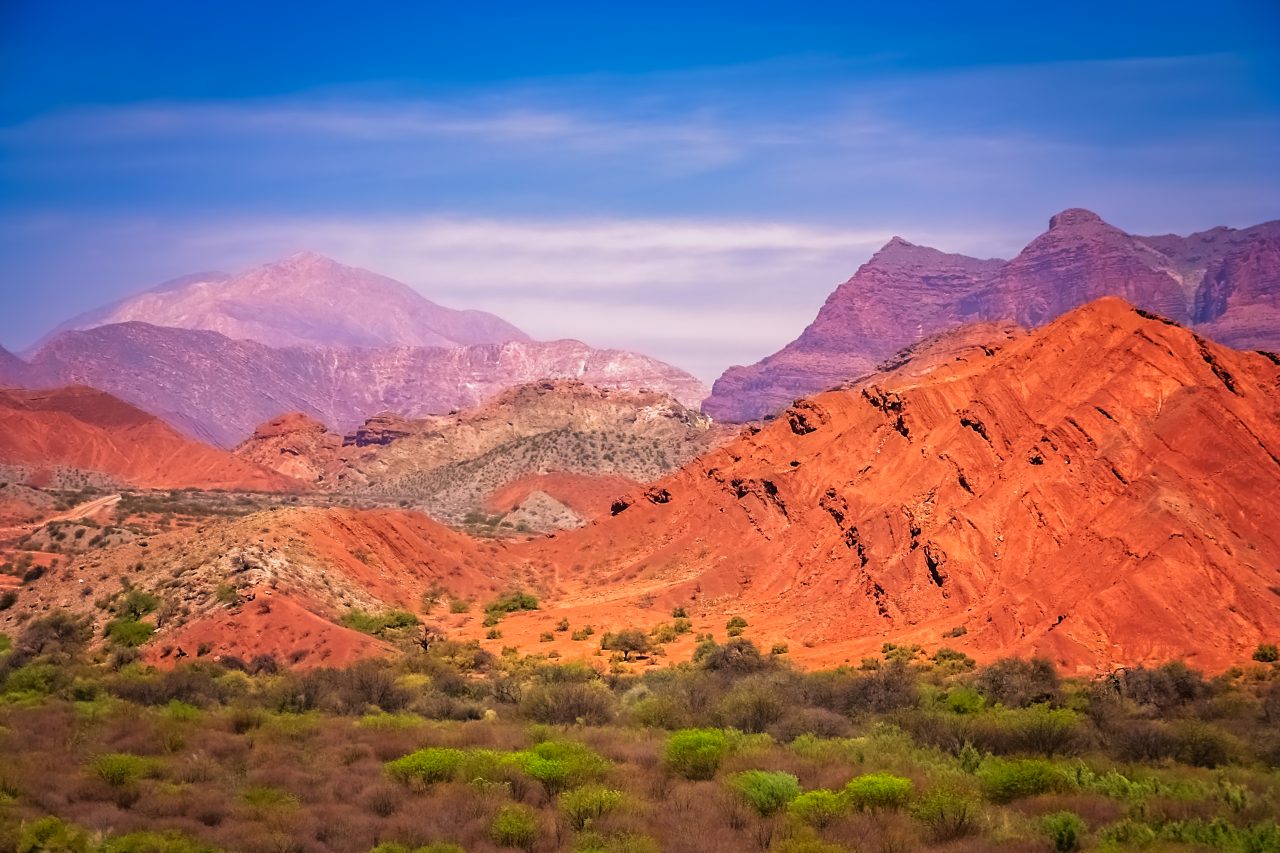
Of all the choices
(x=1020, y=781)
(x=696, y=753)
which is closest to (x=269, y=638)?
(x=696, y=753)

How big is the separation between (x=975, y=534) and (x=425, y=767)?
27.8 metres

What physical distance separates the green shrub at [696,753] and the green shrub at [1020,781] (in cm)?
517

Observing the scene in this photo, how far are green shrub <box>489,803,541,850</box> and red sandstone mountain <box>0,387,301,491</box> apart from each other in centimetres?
11833

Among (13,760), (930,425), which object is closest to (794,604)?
(930,425)

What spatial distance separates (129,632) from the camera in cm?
3912

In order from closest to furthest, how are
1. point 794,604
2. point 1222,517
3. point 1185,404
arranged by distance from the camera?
point 1222,517
point 1185,404
point 794,604

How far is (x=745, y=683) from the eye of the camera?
105 ft

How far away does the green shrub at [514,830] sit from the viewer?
1878 cm

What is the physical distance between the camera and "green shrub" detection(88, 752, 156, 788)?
20.9 m

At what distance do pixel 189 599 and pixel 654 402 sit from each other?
11640 centimetres

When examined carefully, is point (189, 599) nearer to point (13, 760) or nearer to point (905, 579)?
point (13, 760)

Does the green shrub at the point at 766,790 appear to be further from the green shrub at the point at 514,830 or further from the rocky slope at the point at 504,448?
the rocky slope at the point at 504,448

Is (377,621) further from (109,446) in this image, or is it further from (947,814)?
(109,446)

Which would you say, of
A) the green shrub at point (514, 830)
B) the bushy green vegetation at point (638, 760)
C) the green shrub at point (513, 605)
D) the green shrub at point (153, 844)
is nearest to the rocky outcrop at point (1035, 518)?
the green shrub at point (513, 605)
